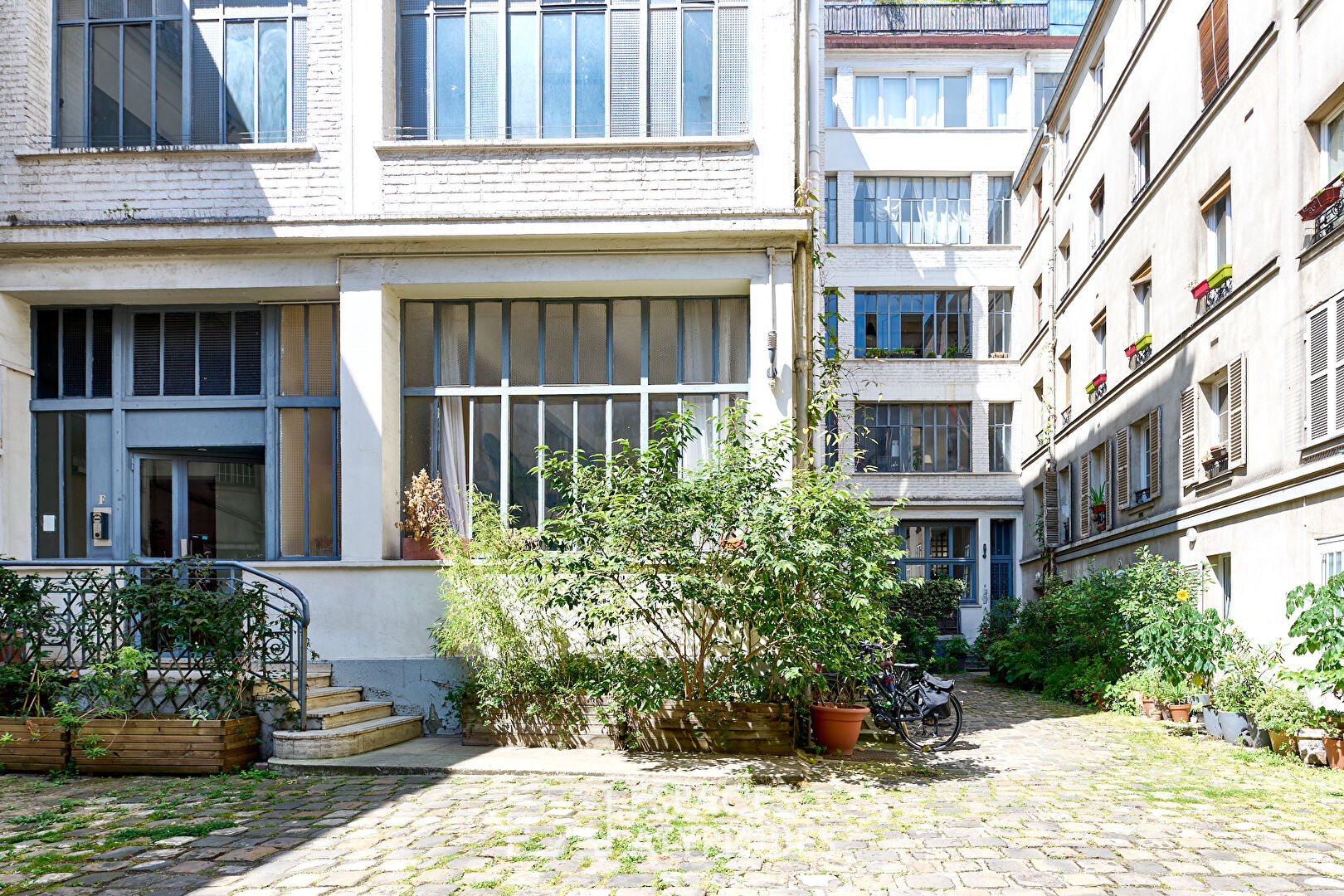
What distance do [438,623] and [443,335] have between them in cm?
326

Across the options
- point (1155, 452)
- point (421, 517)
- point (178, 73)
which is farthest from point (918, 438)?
point (178, 73)

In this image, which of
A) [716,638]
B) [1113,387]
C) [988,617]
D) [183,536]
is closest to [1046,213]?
[1113,387]

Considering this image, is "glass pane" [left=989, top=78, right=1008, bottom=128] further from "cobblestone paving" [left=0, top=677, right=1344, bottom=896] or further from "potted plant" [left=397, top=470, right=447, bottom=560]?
"cobblestone paving" [left=0, top=677, right=1344, bottom=896]

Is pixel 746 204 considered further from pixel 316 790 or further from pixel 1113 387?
pixel 1113 387

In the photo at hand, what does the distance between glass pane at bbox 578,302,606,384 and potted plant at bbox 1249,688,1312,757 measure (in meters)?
7.64

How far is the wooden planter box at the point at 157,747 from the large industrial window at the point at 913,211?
25446 mm

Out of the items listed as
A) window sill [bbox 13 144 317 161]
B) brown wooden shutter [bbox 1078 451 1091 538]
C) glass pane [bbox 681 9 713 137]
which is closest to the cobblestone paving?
window sill [bbox 13 144 317 161]

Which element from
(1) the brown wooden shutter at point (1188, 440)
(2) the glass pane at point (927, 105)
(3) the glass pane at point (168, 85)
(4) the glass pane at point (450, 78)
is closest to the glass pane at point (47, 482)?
(3) the glass pane at point (168, 85)

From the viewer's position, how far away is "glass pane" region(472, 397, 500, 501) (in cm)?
1222

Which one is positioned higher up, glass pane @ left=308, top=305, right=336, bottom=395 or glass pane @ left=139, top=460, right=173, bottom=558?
→ glass pane @ left=308, top=305, right=336, bottom=395

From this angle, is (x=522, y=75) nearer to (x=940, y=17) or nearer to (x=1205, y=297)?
(x=1205, y=297)

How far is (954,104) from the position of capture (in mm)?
32094

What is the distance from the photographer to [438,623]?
1141 centimetres

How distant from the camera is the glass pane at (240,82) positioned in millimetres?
12328
